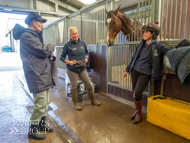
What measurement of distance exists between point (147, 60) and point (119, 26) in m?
0.93

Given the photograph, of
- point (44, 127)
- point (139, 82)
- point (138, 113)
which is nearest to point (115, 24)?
point (139, 82)

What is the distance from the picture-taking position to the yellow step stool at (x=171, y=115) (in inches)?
65.7

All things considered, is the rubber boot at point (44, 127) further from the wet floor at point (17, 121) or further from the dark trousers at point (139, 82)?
the dark trousers at point (139, 82)

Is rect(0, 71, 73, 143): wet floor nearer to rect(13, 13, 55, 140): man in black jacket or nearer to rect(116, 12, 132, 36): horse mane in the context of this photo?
rect(13, 13, 55, 140): man in black jacket

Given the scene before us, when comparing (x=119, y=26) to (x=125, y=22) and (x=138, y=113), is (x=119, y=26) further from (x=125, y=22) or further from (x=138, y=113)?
(x=138, y=113)

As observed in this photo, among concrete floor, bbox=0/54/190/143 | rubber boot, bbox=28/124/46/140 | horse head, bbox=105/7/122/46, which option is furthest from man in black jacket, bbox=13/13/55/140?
horse head, bbox=105/7/122/46

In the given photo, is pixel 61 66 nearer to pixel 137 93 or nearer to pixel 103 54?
pixel 103 54

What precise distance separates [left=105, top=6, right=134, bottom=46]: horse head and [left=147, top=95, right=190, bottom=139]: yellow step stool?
3.98ft

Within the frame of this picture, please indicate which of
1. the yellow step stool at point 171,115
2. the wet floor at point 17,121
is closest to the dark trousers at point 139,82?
the yellow step stool at point 171,115

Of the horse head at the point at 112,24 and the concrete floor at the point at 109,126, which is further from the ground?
the horse head at the point at 112,24

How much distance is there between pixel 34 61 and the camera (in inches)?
65.0

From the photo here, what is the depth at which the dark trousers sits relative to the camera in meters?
1.97

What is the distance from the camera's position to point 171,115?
69.8 inches

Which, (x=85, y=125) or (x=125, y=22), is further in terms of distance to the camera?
(x=125, y=22)
